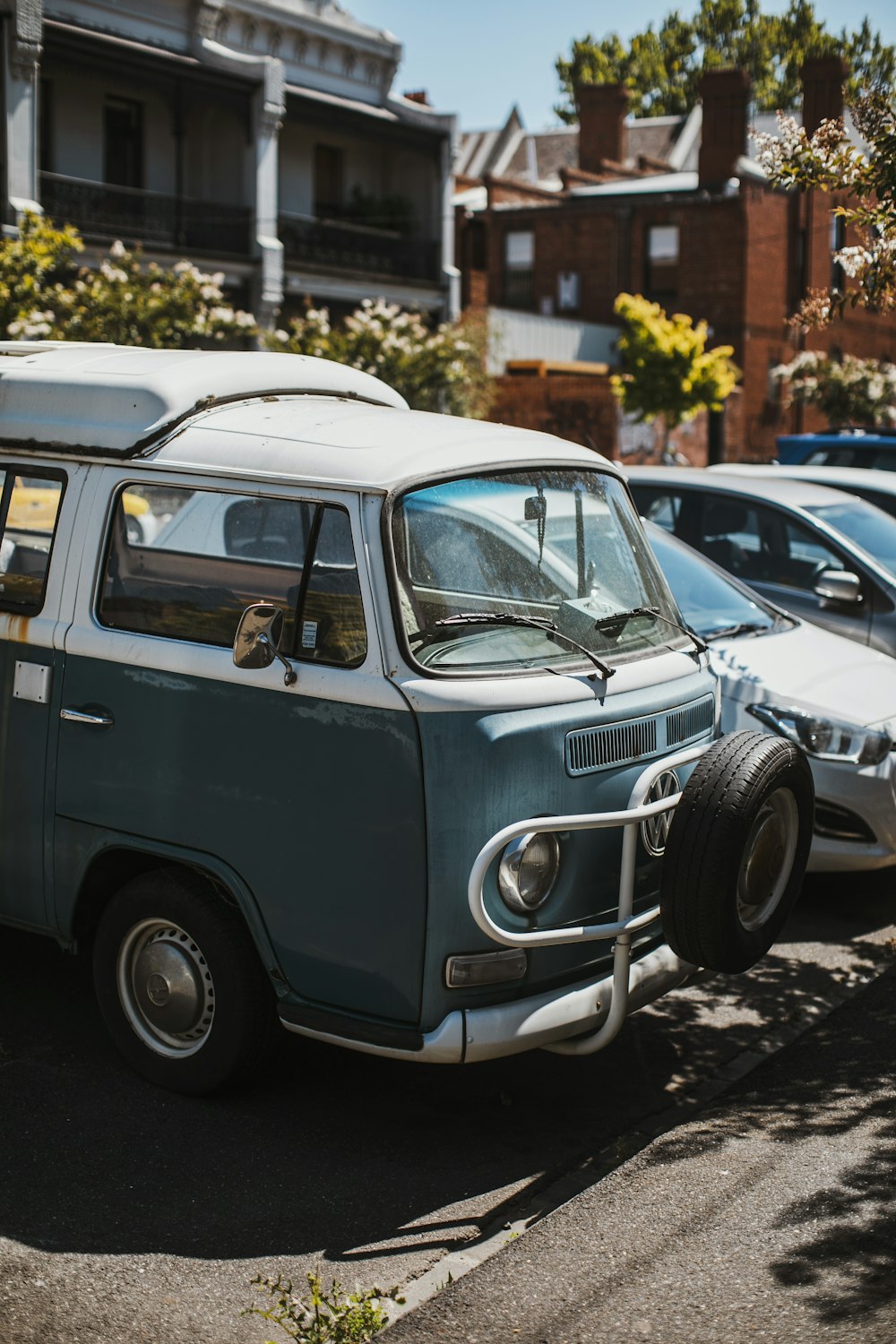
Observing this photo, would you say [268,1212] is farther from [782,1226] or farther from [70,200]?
[70,200]

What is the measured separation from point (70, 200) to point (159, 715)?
24684mm

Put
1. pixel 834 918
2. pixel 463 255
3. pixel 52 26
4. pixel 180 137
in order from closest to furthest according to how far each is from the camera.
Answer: pixel 834 918 < pixel 52 26 < pixel 180 137 < pixel 463 255

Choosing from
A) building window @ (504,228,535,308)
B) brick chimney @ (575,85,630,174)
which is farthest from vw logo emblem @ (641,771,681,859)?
brick chimney @ (575,85,630,174)

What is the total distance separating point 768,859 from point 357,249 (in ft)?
96.7

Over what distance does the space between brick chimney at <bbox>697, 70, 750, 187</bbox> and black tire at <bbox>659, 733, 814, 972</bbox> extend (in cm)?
3938

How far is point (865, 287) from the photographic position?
745 cm

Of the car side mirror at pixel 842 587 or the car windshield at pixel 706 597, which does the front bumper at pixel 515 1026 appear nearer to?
the car windshield at pixel 706 597

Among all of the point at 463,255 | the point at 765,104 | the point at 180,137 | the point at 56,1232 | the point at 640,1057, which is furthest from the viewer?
the point at 765,104

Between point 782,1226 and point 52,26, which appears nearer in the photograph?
point 782,1226

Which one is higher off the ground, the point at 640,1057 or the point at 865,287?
the point at 865,287

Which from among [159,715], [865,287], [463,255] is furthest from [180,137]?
[159,715]

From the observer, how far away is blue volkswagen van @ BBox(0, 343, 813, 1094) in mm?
4320

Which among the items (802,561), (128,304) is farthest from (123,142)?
(802,561)

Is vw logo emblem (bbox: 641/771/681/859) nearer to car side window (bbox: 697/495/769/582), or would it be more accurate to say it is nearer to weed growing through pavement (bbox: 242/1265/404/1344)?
weed growing through pavement (bbox: 242/1265/404/1344)
